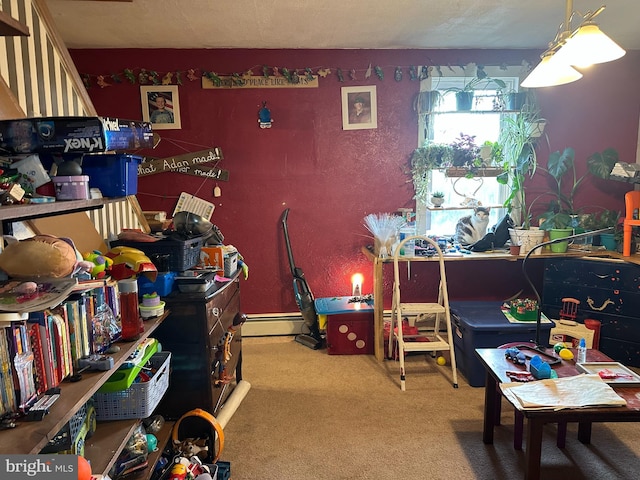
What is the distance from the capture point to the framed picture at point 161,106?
3.61 meters

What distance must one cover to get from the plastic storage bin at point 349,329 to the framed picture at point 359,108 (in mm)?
1473

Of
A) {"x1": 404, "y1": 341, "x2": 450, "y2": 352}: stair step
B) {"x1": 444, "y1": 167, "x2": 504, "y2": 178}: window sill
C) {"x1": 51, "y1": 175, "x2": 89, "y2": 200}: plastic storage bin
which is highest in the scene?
{"x1": 444, "y1": 167, "x2": 504, "y2": 178}: window sill

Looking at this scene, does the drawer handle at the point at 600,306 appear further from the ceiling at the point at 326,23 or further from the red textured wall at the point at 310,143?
the ceiling at the point at 326,23

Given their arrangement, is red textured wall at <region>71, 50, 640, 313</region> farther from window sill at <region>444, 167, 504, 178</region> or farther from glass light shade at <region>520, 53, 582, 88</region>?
glass light shade at <region>520, 53, 582, 88</region>

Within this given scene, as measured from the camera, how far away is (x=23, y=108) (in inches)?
73.2

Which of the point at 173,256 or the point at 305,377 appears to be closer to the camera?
the point at 173,256

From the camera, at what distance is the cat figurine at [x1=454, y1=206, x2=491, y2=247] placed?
Answer: 3.65 metres

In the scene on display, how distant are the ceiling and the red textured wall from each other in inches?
5.0

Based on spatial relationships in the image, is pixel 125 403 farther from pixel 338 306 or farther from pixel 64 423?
pixel 338 306

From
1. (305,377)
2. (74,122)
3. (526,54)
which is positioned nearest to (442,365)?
(305,377)

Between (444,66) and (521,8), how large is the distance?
923mm

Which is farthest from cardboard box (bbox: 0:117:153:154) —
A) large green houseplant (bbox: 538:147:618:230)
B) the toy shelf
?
large green houseplant (bbox: 538:147:618:230)

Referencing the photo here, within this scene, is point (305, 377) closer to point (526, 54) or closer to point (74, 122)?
point (74, 122)

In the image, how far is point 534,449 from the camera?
5.94 feet
